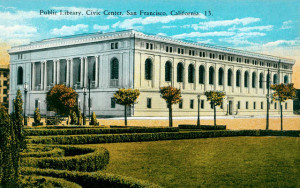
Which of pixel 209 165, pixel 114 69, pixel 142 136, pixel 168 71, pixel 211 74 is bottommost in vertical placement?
pixel 209 165

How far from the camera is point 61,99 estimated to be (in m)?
40.5

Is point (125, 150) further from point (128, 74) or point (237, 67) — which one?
point (237, 67)

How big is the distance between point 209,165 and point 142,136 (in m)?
9.25

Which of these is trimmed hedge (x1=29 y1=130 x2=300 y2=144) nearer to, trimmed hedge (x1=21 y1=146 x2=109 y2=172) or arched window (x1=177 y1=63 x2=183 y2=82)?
trimmed hedge (x1=21 y1=146 x2=109 y2=172)

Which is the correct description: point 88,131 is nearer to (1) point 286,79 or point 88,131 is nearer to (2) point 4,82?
(1) point 286,79

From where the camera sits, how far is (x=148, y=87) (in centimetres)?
5094

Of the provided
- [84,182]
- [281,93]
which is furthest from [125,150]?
[281,93]

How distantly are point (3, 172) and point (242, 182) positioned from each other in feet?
22.3

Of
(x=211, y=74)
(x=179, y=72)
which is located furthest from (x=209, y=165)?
(x=211, y=74)

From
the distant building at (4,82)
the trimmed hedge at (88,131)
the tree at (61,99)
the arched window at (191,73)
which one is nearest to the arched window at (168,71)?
the arched window at (191,73)

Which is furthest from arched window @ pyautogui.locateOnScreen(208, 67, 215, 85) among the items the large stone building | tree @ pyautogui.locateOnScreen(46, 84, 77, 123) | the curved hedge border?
the curved hedge border

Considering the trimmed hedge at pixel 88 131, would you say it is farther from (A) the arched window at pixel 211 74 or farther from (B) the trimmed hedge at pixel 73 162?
(A) the arched window at pixel 211 74

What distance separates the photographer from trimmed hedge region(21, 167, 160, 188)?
27.3 feet

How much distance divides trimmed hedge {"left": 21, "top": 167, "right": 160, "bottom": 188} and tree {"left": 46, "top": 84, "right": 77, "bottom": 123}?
95.7 ft
